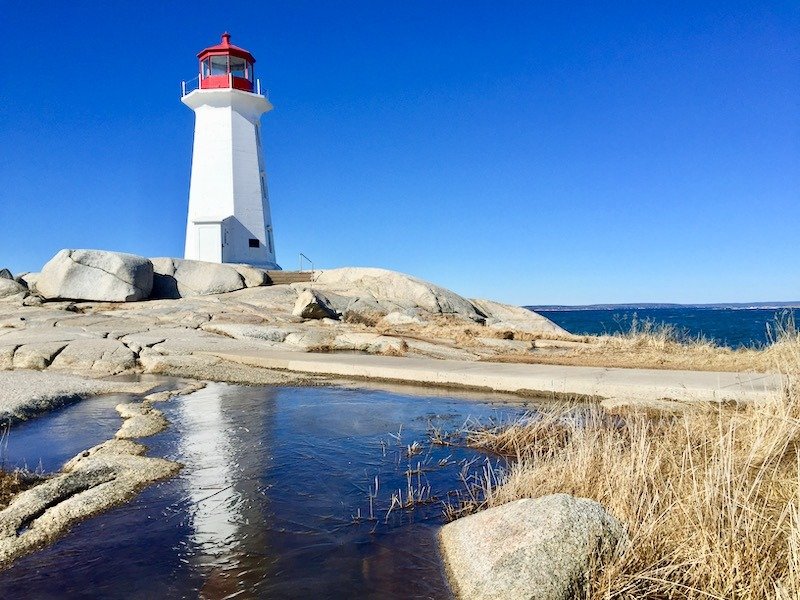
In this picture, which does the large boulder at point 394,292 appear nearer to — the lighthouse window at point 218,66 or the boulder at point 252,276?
the boulder at point 252,276

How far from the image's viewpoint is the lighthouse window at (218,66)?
107 feet

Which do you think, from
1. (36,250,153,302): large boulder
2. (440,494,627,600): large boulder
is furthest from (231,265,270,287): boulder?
(440,494,627,600): large boulder

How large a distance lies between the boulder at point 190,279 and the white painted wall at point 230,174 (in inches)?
166

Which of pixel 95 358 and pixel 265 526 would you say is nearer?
pixel 265 526

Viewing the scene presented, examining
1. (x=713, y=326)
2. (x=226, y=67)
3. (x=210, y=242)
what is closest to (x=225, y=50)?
(x=226, y=67)

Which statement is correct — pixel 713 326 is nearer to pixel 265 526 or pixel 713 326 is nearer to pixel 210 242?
pixel 210 242

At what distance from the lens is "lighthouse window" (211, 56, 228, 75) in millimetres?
32469

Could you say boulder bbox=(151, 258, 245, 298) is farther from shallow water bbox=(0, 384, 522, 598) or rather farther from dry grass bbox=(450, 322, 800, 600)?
dry grass bbox=(450, 322, 800, 600)

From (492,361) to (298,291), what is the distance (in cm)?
1261

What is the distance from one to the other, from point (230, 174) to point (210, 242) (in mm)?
3943

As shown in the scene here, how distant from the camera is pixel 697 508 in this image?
11.1 feet

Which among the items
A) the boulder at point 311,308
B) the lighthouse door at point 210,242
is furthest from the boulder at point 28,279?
the boulder at point 311,308

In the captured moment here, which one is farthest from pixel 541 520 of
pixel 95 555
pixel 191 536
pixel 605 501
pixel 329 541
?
pixel 95 555

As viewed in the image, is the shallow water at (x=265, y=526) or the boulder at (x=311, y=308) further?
the boulder at (x=311, y=308)
